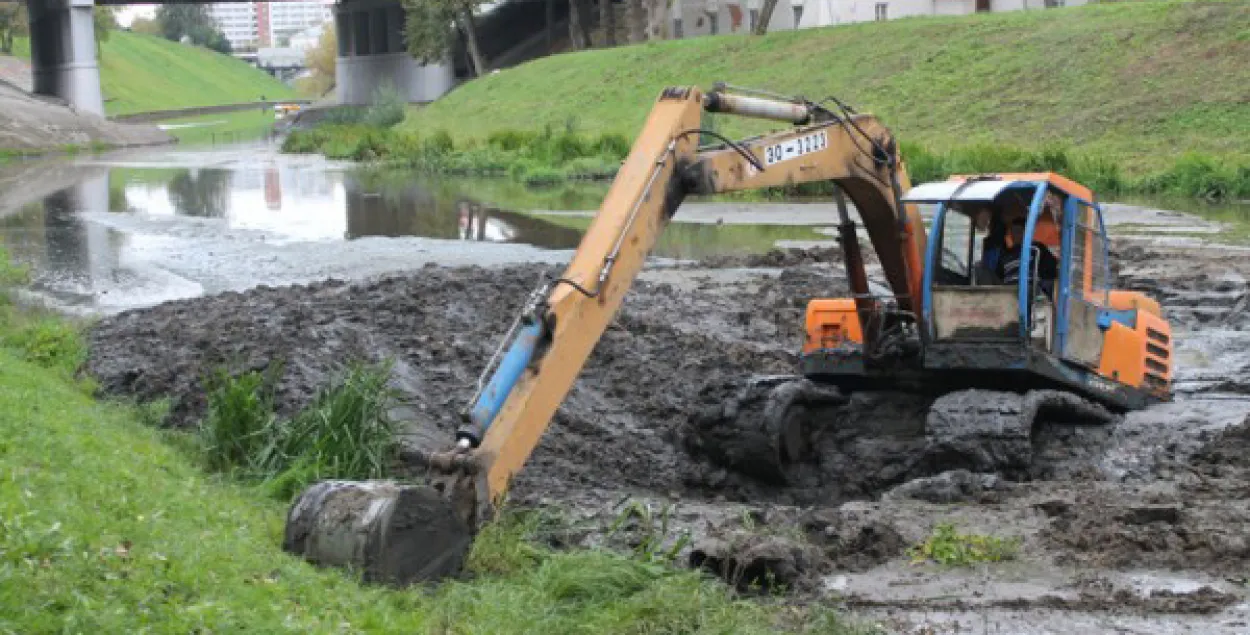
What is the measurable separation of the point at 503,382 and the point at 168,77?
147004 mm

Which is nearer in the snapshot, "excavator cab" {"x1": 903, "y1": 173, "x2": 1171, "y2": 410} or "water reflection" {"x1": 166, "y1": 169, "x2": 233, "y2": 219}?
"excavator cab" {"x1": 903, "y1": 173, "x2": 1171, "y2": 410}

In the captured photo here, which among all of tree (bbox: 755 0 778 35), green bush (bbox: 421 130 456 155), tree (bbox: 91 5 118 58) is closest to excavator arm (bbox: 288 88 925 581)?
green bush (bbox: 421 130 456 155)

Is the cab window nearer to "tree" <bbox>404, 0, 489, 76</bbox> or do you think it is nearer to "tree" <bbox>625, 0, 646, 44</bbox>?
"tree" <bbox>625, 0, 646, 44</bbox>

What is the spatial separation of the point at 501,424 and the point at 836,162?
3.99 meters

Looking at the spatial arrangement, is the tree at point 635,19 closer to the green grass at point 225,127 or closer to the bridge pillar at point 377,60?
the bridge pillar at point 377,60

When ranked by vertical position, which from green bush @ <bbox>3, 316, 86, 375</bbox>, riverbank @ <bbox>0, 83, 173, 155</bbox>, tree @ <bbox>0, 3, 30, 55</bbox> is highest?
tree @ <bbox>0, 3, 30, 55</bbox>

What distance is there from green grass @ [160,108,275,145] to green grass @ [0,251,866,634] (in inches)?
3125

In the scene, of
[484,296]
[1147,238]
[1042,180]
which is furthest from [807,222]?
[1042,180]

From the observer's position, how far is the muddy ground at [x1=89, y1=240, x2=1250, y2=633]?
9633 millimetres

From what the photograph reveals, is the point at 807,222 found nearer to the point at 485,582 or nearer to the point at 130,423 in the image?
the point at 130,423

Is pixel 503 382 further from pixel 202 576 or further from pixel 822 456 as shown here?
pixel 822 456

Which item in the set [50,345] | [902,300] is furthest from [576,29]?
[902,300]

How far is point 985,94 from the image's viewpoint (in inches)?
1841

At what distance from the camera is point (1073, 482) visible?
1233 centimetres
